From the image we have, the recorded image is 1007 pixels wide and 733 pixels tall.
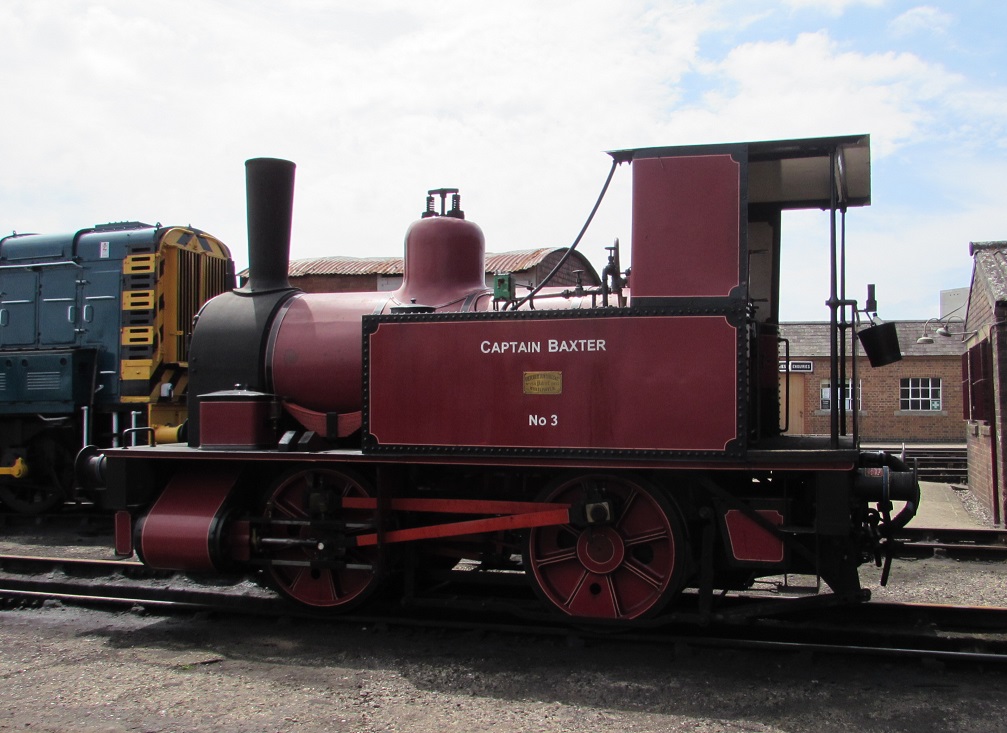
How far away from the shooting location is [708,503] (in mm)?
5391

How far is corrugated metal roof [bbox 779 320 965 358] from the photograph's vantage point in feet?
89.1

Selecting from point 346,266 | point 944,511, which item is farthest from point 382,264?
point 944,511

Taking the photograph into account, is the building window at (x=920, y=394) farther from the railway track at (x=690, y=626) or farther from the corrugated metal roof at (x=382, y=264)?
the railway track at (x=690, y=626)

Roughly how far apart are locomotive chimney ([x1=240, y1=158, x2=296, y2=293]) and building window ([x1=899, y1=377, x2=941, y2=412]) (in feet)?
81.8

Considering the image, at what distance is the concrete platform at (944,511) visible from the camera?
11.0m

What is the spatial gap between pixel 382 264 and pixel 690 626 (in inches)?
737

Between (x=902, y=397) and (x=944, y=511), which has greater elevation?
(x=902, y=397)

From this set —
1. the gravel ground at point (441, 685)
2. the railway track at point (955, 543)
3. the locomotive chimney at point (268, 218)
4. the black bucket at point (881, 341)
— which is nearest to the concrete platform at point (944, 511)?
the railway track at point (955, 543)

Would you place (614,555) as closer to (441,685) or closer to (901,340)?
(441,685)

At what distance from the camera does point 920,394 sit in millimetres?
27141

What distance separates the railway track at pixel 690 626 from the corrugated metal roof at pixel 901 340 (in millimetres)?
20959

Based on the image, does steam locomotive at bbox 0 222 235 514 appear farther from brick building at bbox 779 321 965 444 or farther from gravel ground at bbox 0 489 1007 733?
brick building at bbox 779 321 965 444

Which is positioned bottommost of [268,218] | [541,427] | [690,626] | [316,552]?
[690,626]

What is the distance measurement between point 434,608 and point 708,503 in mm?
2332
